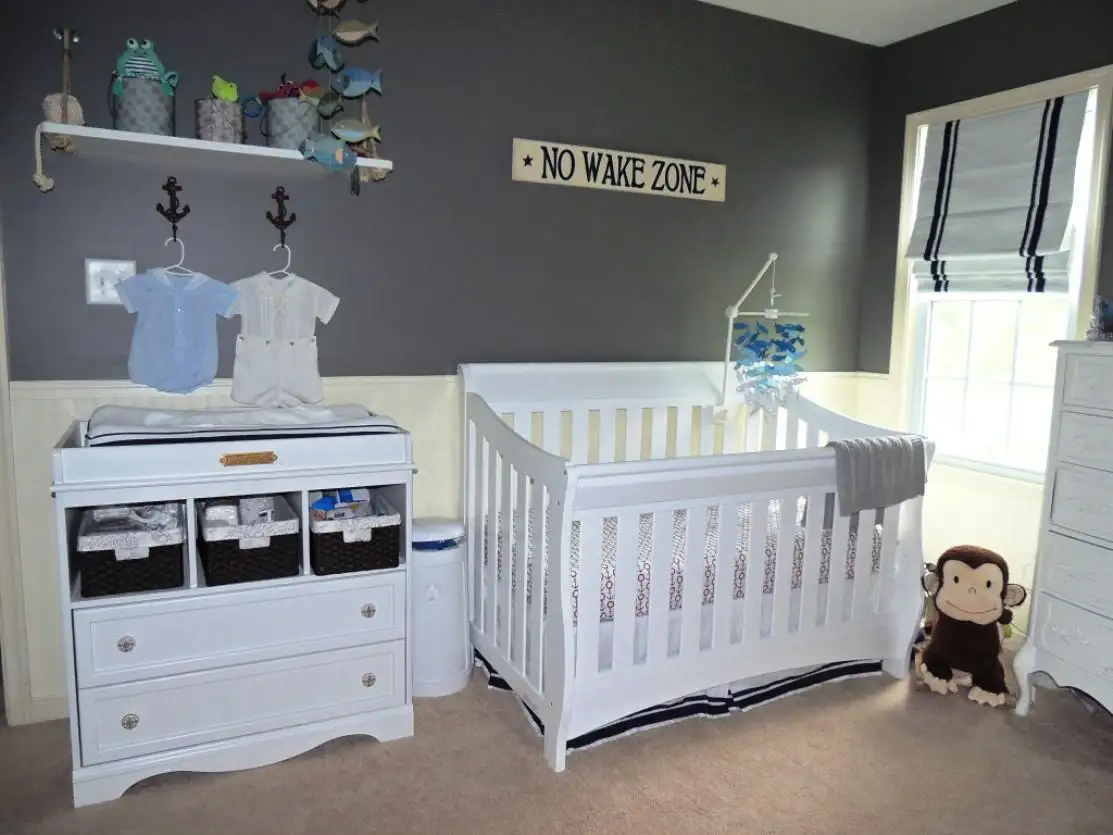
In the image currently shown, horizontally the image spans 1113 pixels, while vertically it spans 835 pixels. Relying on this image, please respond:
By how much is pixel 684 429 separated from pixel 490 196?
1.08m

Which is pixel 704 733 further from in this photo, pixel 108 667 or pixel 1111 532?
pixel 108 667

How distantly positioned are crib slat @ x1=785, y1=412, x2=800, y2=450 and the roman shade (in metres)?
0.76

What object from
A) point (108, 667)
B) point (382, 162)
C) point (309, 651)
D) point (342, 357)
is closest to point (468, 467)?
point (342, 357)

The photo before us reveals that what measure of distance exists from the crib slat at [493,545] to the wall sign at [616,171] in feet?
3.15

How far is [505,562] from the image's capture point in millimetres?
2246

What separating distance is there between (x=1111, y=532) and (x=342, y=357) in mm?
2148

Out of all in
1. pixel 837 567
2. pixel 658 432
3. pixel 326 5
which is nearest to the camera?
pixel 326 5

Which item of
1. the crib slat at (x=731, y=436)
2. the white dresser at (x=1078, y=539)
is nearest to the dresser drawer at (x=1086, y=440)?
the white dresser at (x=1078, y=539)

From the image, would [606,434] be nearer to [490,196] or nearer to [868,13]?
[490,196]

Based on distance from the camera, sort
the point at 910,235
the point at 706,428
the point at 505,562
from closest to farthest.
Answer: the point at 505,562 < the point at 706,428 < the point at 910,235

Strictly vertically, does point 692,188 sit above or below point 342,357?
above

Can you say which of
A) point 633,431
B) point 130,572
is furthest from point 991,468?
point 130,572

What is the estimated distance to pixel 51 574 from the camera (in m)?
2.17

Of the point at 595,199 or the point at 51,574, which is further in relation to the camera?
the point at 595,199
